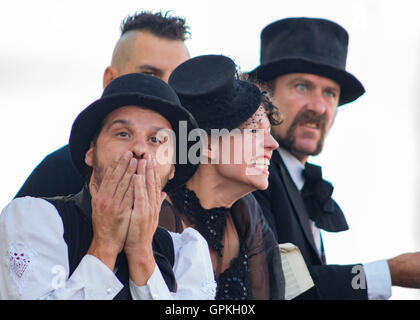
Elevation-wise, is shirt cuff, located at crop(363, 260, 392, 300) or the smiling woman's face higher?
the smiling woman's face

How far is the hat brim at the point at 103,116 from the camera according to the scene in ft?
9.86

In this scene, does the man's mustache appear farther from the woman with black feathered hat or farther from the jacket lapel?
the woman with black feathered hat

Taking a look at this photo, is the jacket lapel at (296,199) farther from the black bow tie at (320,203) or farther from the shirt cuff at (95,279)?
the shirt cuff at (95,279)

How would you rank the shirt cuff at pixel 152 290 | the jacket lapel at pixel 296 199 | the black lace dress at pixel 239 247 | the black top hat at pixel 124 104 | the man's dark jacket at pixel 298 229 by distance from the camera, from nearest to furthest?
the shirt cuff at pixel 152 290 → the black top hat at pixel 124 104 → the black lace dress at pixel 239 247 → the man's dark jacket at pixel 298 229 → the jacket lapel at pixel 296 199

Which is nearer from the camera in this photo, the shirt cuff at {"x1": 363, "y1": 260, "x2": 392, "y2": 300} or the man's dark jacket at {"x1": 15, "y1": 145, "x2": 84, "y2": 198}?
the man's dark jacket at {"x1": 15, "y1": 145, "x2": 84, "y2": 198}

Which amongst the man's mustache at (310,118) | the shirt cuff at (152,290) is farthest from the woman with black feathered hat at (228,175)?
the man's mustache at (310,118)

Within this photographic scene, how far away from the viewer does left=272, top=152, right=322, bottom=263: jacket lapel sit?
458cm

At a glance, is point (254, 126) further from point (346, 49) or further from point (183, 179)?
point (346, 49)

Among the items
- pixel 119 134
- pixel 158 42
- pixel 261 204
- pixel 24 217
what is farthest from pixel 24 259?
pixel 158 42

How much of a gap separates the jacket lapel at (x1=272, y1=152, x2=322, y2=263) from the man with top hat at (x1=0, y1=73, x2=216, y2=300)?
1.50 meters

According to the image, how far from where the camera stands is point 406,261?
4.38 meters

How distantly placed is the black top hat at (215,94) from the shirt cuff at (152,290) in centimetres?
125

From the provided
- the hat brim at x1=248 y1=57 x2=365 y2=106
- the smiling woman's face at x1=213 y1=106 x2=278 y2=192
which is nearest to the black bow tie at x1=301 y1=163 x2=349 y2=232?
the hat brim at x1=248 y1=57 x2=365 y2=106
